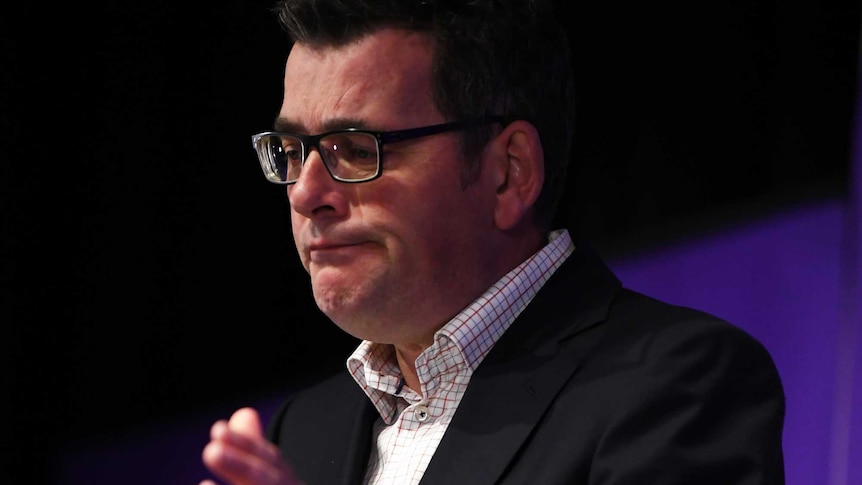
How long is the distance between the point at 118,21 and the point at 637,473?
216cm

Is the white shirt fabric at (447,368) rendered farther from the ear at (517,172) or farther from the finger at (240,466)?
the finger at (240,466)

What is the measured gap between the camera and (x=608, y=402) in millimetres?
1608

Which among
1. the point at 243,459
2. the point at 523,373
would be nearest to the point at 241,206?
the point at 523,373

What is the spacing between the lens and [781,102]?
2643mm

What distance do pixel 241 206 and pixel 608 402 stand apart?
1.80m

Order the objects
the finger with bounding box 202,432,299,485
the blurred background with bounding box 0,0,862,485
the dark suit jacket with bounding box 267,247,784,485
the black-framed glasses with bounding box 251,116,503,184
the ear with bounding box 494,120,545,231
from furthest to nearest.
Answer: the blurred background with bounding box 0,0,862,485 < the ear with bounding box 494,120,545,231 < the black-framed glasses with bounding box 251,116,503,184 < the dark suit jacket with bounding box 267,247,784,485 < the finger with bounding box 202,432,299,485

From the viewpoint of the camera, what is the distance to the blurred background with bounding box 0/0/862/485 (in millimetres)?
2613

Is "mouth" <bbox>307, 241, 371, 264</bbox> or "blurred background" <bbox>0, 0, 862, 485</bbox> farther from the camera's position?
"blurred background" <bbox>0, 0, 862, 485</bbox>

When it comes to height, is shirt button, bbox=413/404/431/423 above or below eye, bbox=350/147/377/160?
below

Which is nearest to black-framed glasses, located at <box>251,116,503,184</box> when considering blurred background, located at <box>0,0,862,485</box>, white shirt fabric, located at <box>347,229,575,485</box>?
white shirt fabric, located at <box>347,229,575,485</box>

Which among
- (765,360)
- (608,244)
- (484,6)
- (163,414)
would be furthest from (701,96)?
(163,414)

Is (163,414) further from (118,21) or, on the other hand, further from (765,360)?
(765,360)

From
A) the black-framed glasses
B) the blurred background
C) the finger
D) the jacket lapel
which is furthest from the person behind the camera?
the blurred background

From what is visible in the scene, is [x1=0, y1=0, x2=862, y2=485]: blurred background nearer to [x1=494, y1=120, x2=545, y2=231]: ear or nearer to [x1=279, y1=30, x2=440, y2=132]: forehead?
[x1=494, y1=120, x2=545, y2=231]: ear
